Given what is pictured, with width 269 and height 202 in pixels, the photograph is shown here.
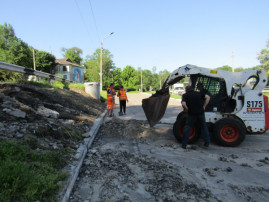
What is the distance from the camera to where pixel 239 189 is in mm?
3168

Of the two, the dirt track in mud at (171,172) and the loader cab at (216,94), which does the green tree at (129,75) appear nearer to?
the loader cab at (216,94)

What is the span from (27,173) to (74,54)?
313ft

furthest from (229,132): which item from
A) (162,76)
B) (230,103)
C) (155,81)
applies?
(162,76)

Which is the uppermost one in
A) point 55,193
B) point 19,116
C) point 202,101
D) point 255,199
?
point 202,101

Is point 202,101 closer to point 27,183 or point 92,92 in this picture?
point 27,183

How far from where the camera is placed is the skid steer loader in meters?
5.50

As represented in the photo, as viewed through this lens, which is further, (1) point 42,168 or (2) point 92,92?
(2) point 92,92

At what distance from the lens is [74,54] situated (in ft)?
302

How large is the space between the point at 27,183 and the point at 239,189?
3019 millimetres

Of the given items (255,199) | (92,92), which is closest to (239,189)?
(255,199)

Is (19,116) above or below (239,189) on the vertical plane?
above

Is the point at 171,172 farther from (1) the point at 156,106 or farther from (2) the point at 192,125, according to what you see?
(1) the point at 156,106

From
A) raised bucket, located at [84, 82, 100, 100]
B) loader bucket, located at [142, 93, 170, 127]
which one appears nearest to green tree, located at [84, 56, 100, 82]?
raised bucket, located at [84, 82, 100, 100]

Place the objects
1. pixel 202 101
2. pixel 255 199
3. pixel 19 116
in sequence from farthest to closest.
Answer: pixel 202 101, pixel 19 116, pixel 255 199
